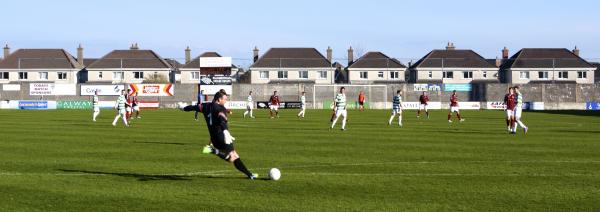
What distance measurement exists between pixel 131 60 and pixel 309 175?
94.7m

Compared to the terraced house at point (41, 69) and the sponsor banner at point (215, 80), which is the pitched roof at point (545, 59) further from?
the terraced house at point (41, 69)

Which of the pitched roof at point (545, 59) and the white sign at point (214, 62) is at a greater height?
the pitched roof at point (545, 59)

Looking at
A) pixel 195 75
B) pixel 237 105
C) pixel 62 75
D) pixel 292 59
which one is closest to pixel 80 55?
pixel 62 75

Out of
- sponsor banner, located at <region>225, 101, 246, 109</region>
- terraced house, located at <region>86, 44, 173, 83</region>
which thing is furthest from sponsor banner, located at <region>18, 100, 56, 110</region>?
terraced house, located at <region>86, 44, 173, 83</region>

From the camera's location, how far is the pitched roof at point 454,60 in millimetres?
100125

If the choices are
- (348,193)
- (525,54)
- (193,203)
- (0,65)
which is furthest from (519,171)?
(0,65)

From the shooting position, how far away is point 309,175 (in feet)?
44.8

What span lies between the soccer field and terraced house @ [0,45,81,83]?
3352 inches

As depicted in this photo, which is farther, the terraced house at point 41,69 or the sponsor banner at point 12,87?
the terraced house at point 41,69

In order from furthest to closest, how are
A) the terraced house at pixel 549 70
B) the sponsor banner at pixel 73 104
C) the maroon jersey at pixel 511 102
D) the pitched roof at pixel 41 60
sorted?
the pitched roof at pixel 41 60
the terraced house at pixel 549 70
the sponsor banner at pixel 73 104
the maroon jersey at pixel 511 102

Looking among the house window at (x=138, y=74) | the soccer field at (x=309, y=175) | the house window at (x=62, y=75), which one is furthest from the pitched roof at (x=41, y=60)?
the soccer field at (x=309, y=175)

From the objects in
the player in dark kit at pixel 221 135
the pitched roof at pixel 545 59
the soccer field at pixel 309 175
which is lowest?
the soccer field at pixel 309 175

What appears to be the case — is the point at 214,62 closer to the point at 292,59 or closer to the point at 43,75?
the point at 292,59

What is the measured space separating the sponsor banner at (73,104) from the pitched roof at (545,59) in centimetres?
5865
